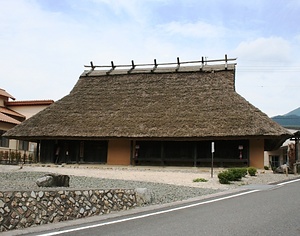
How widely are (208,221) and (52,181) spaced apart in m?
5.21

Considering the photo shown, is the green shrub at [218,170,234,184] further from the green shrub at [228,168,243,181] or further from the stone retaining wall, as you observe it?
the stone retaining wall

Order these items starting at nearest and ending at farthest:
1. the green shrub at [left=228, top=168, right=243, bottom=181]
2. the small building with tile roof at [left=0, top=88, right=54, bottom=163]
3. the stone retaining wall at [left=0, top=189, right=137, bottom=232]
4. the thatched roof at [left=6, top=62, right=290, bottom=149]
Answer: the stone retaining wall at [left=0, top=189, right=137, bottom=232] < the green shrub at [left=228, top=168, right=243, bottom=181] < the thatched roof at [left=6, top=62, right=290, bottom=149] < the small building with tile roof at [left=0, top=88, right=54, bottom=163]

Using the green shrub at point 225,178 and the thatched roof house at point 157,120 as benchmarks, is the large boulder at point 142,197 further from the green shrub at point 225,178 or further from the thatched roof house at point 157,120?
the thatched roof house at point 157,120

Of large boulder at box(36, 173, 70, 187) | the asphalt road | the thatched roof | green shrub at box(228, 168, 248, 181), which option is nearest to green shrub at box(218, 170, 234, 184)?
green shrub at box(228, 168, 248, 181)

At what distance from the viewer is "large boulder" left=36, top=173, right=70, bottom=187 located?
11.6m

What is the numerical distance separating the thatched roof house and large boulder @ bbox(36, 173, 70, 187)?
1550cm

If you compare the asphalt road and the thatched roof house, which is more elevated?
the thatched roof house

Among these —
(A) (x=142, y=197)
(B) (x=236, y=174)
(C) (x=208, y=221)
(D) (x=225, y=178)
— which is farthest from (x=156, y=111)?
(C) (x=208, y=221)

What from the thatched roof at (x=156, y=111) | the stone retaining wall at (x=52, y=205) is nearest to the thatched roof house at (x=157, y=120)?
the thatched roof at (x=156, y=111)

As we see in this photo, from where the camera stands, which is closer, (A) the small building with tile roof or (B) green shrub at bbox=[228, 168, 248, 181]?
(B) green shrub at bbox=[228, 168, 248, 181]

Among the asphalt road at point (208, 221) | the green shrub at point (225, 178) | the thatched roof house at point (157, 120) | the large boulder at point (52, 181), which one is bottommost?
the asphalt road at point (208, 221)

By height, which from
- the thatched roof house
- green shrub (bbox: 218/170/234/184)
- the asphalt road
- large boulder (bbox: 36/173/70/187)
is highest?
the thatched roof house

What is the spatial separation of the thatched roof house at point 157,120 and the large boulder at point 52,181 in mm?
15500

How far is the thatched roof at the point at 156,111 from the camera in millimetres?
27422
